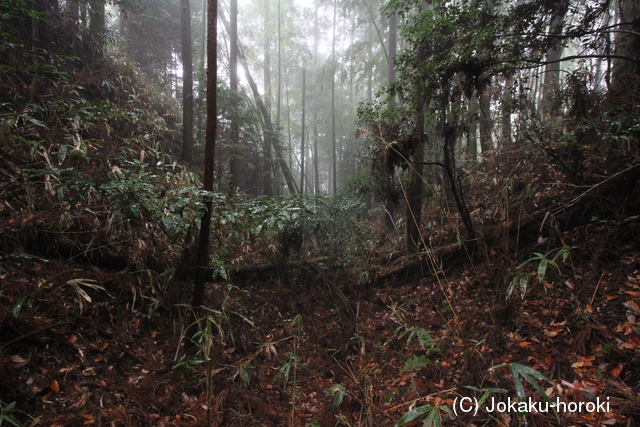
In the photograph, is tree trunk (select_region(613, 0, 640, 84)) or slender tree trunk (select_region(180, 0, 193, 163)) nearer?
tree trunk (select_region(613, 0, 640, 84))

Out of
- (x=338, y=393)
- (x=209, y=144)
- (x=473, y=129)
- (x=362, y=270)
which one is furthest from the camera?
(x=473, y=129)

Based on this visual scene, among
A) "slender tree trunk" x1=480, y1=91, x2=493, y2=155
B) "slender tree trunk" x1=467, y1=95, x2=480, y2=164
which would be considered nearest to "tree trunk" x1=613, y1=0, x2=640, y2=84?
"slender tree trunk" x1=480, y1=91, x2=493, y2=155

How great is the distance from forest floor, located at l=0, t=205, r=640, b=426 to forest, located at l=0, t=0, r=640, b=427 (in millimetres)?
19

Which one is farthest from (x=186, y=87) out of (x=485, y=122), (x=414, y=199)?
(x=485, y=122)

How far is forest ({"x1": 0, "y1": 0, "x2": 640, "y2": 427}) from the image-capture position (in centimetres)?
221

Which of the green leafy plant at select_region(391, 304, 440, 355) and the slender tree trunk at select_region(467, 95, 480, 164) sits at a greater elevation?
the slender tree trunk at select_region(467, 95, 480, 164)

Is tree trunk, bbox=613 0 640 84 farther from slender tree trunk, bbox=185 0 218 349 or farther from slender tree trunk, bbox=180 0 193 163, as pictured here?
slender tree trunk, bbox=180 0 193 163

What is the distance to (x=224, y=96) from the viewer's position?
805 centimetres

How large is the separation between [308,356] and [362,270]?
2.11m

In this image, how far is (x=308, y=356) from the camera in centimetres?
364

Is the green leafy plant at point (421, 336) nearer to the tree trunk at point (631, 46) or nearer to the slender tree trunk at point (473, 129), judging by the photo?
the slender tree trunk at point (473, 129)

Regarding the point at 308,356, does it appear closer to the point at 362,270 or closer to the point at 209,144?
the point at 362,270

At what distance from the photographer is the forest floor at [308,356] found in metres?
2.04

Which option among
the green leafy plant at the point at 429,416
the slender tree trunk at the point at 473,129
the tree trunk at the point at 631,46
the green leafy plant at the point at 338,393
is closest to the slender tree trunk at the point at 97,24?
the slender tree trunk at the point at 473,129
